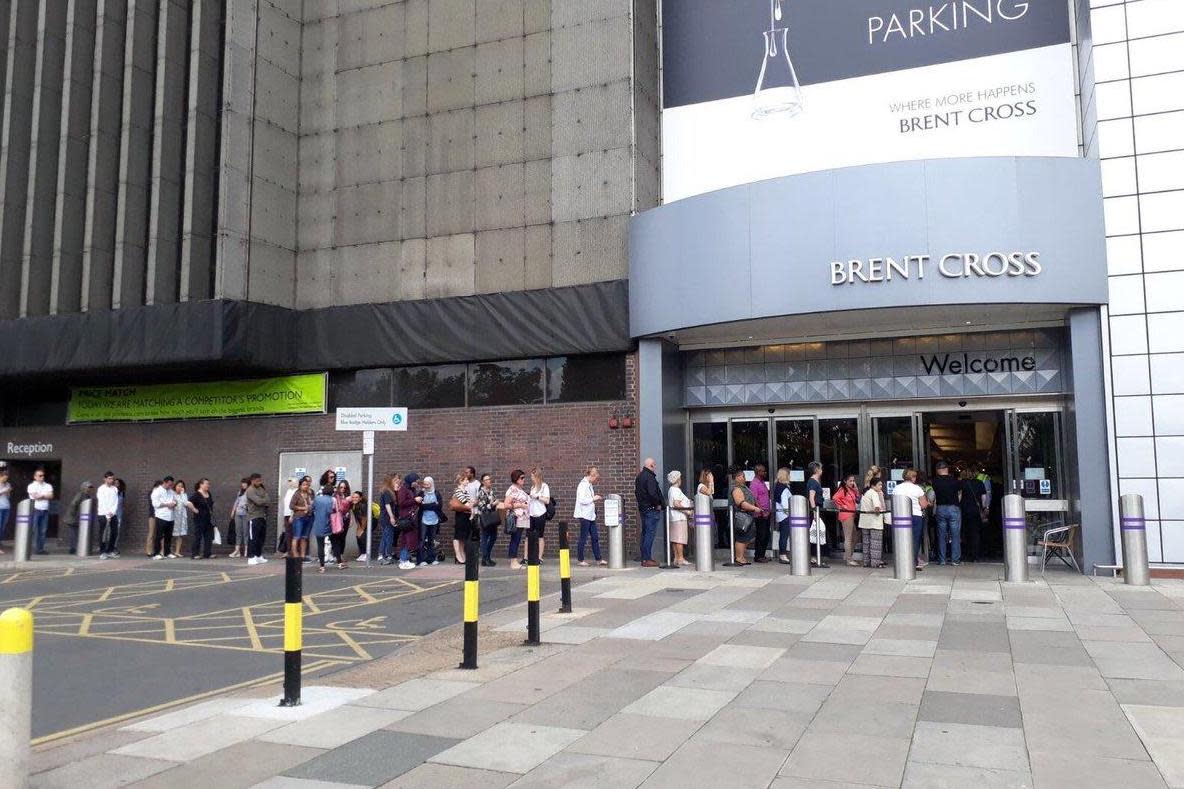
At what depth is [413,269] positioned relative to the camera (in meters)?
19.3

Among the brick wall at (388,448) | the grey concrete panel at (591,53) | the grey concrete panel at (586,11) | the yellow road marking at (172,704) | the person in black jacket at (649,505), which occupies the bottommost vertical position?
the yellow road marking at (172,704)

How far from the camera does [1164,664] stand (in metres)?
7.63

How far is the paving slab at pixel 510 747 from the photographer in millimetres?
5148

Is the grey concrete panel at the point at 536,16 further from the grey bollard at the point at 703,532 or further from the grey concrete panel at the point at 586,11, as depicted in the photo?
the grey bollard at the point at 703,532

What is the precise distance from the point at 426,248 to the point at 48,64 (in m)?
10.7

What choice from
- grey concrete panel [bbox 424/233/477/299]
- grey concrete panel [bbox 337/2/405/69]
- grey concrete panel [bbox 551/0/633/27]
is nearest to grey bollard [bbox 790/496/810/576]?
grey concrete panel [bbox 424/233/477/299]

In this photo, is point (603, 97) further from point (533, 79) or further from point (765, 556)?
point (765, 556)

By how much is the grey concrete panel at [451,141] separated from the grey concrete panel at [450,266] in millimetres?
1548

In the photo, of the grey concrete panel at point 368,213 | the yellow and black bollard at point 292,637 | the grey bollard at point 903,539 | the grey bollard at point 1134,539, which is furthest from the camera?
the grey concrete panel at point 368,213

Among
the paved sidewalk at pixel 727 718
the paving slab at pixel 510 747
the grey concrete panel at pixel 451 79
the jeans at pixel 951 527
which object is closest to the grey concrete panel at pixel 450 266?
the grey concrete panel at pixel 451 79

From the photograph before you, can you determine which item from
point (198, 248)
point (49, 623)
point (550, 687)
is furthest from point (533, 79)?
point (550, 687)

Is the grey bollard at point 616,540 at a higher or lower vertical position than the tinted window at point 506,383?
lower

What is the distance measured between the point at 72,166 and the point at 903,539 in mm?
19764

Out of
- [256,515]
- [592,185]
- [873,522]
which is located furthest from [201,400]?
[873,522]
